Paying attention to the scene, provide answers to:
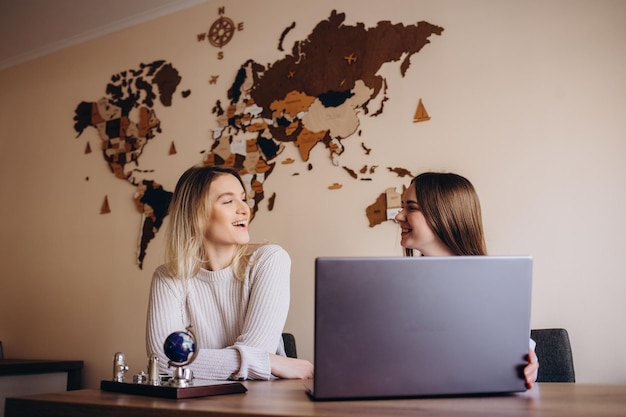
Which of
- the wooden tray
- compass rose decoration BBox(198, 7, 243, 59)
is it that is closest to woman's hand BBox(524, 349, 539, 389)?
the wooden tray

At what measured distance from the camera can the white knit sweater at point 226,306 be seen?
5.35 feet

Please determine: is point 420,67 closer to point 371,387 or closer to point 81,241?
point 371,387

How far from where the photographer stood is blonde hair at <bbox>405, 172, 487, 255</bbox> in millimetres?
1843

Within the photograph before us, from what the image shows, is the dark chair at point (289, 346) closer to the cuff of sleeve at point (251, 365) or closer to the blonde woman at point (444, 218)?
the blonde woman at point (444, 218)

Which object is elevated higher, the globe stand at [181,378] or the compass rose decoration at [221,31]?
the compass rose decoration at [221,31]

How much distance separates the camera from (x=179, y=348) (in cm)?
108

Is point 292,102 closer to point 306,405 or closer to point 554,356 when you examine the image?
point 554,356

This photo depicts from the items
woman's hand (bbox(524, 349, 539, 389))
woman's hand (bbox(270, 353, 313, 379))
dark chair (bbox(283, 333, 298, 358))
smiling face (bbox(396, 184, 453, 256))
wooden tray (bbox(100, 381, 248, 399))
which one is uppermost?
smiling face (bbox(396, 184, 453, 256))

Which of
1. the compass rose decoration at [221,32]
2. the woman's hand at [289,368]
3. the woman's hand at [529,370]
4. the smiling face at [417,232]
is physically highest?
the compass rose decoration at [221,32]

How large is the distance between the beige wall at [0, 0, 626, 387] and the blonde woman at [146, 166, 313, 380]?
2.34 ft

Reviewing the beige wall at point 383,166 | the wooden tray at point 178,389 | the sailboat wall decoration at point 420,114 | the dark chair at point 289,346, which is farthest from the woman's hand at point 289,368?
the sailboat wall decoration at point 420,114

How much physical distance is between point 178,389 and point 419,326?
1.37 ft

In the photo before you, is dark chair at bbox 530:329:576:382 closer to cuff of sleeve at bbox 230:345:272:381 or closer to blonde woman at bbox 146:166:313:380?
blonde woman at bbox 146:166:313:380

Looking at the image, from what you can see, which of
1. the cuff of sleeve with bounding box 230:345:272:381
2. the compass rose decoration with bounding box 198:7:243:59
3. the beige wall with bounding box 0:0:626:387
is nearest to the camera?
the cuff of sleeve with bounding box 230:345:272:381
